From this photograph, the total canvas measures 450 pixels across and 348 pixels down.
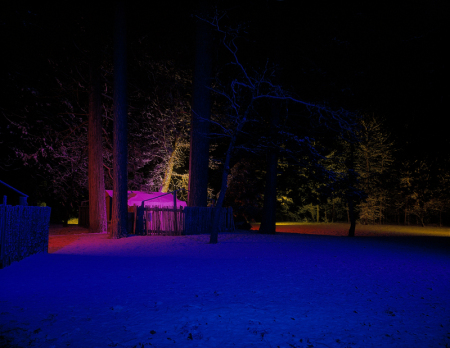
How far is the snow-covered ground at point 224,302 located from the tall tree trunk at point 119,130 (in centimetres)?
621

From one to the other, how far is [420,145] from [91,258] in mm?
13172

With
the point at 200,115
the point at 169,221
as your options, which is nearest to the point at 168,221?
the point at 169,221

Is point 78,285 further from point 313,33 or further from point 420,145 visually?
point 313,33

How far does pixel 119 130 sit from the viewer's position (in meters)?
16.8

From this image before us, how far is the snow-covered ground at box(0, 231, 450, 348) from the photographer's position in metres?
4.18

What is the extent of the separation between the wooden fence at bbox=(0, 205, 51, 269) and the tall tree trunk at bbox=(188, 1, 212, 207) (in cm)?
840

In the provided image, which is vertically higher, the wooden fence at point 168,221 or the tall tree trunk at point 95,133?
the tall tree trunk at point 95,133

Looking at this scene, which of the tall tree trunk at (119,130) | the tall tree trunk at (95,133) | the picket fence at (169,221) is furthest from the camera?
the tall tree trunk at (95,133)

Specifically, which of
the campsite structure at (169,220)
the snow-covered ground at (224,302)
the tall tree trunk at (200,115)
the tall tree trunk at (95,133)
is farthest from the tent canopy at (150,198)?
the snow-covered ground at (224,302)

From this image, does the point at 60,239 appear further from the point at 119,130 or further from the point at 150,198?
the point at 150,198

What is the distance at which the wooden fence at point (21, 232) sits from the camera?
8789 mm

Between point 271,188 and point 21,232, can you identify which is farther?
point 271,188

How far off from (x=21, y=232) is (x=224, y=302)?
6.74 metres

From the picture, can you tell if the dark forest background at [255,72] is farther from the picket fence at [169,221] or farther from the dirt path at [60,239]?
the dirt path at [60,239]
